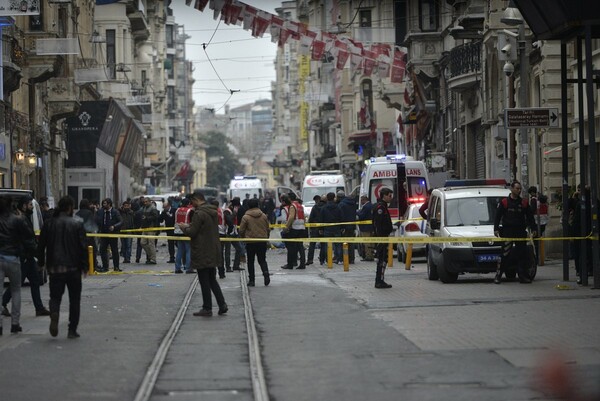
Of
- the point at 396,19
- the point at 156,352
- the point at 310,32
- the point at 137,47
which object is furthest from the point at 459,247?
the point at 137,47

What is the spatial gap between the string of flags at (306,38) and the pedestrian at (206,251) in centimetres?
798

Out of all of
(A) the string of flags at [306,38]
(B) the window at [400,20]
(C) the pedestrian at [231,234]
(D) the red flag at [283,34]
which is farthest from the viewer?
(B) the window at [400,20]

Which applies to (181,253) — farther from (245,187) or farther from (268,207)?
(245,187)

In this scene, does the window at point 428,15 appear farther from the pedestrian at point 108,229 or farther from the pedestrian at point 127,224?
the pedestrian at point 108,229

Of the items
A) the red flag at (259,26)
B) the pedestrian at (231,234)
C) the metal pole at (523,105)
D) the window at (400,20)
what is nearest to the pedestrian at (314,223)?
the pedestrian at (231,234)

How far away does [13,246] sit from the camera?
16672 mm

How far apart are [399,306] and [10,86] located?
23559 millimetres

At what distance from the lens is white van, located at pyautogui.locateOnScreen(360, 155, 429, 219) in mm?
40750

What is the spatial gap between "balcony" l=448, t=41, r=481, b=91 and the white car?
13.2m

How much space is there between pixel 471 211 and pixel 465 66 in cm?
2385

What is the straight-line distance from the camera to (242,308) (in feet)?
68.1

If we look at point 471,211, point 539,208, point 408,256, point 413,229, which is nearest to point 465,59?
point 413,229

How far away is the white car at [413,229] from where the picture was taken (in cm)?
3331

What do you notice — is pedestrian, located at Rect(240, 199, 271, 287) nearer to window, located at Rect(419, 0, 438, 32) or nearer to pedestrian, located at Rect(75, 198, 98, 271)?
pedestrian, located at Rect(75, 198, 98, 271)
